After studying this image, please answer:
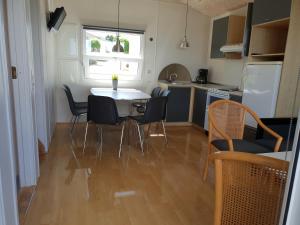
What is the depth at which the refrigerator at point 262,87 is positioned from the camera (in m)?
2.91

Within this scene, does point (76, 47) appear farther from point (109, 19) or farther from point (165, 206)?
point (165, 206)

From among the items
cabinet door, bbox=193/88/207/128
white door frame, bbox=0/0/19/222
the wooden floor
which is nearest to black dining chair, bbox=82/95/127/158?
the wooden floor

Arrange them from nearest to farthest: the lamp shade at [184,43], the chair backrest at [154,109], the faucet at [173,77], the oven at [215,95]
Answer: the chair backrest at [154,109] < the oven at [215,95] < the lamp shade at [184,43] < the faucet at [173,77]

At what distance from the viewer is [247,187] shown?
934 millimetres

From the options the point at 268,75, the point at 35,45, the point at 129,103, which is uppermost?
the point at 35,45

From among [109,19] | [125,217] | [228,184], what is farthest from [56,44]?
[228,184]

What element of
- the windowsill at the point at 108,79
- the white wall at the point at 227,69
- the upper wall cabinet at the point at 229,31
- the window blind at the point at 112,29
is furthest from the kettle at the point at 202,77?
the window blind at the point at 112,29

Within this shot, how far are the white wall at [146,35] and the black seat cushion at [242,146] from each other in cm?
296

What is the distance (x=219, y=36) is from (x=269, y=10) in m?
1.44

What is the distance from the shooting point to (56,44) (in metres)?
4.38

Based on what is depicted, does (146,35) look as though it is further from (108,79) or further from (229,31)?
(229,31)

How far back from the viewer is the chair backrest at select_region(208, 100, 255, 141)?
2.38 meters

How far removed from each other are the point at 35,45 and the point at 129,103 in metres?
2.47

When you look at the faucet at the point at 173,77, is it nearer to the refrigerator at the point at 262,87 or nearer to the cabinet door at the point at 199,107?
the cabinet door at the point at 199,107
